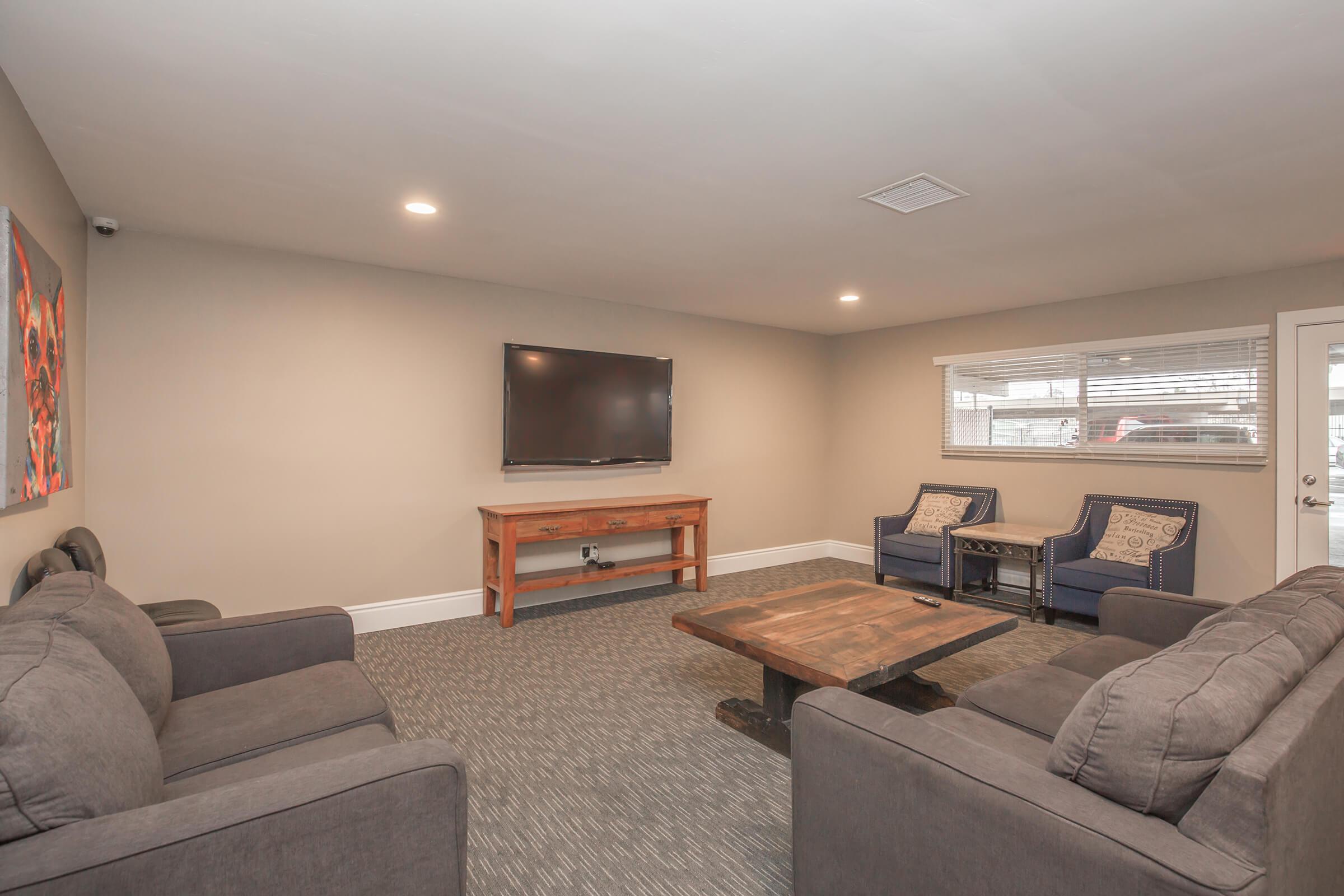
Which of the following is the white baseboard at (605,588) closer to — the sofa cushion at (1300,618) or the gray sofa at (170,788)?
the gray sofa at (170,788)

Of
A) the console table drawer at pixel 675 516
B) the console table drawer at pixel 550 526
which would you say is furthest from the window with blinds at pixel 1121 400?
the console table drawer at pixel 550 526

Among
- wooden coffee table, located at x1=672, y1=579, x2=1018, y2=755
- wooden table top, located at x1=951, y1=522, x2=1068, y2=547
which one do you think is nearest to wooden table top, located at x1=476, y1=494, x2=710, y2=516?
wooden coffee table, located at x1=672, y1=579, x2=1018, y2=755

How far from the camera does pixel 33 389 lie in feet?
7.49

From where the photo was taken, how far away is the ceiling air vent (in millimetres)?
2809

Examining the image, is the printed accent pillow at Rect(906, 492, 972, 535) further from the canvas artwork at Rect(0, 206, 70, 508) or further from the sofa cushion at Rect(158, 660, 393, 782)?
the canvas artwork at Rect(0, 206, 70, 508)

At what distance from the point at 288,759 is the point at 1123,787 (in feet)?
6.02

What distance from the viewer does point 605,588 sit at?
532 centimetres

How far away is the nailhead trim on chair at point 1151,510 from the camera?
4.12 metres

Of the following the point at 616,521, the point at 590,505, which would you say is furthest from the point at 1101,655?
the point at 590,505

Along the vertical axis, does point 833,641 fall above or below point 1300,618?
below

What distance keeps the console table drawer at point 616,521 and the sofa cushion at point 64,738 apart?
129 inches

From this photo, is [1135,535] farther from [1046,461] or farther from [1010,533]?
[1046,461]

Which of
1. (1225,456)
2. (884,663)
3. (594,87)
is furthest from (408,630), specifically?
(1225,456)

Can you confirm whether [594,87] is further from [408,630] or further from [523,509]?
[408,630]
